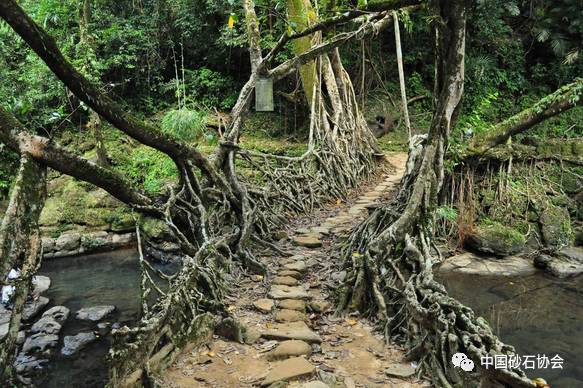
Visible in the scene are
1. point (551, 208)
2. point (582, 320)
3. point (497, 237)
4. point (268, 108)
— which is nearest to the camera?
point (582, 320)

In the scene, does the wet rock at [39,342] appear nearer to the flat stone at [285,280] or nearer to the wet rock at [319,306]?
the flat stone at [285,280]

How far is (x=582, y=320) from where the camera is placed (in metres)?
5.65

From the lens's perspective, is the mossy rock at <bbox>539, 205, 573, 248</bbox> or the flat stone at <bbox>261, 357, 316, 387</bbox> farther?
the mossy rock at <bbox>539, 205, 573, 248</bbox>

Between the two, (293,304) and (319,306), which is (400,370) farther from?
(293,304)

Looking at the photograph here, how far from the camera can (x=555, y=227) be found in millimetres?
7805

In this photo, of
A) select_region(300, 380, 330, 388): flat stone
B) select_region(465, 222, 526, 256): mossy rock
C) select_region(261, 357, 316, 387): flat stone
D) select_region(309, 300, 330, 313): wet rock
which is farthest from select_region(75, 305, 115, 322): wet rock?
select_region(465, 222, 526, 256): mossy rock

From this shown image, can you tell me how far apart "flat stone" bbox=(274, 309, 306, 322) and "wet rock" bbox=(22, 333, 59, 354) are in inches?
111

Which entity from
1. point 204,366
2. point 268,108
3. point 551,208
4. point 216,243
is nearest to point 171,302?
point 204,366

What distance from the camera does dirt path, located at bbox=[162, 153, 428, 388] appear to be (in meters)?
3.14

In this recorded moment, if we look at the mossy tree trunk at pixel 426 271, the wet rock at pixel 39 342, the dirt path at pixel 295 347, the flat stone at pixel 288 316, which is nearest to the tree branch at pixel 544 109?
the mossy tree trunk at pixel 426 271

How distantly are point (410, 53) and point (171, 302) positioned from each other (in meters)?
12.5

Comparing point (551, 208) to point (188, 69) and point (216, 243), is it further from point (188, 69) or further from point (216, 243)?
point (188, 69)

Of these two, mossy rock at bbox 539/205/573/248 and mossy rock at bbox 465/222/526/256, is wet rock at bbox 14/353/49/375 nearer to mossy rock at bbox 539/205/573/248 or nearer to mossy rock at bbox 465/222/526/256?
mossy rock at bbox 465/222/526/256

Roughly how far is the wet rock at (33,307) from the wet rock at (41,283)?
0.29 metres
